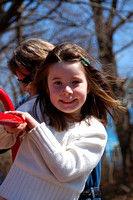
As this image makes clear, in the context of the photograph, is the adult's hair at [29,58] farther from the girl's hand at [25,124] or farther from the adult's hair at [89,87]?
the girl's hand at [25,124]

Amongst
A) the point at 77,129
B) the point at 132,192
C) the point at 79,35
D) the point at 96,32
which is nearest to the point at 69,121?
the point at 77,129

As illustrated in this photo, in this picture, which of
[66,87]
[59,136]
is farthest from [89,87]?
[59,136]

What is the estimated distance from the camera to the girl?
4.41ft

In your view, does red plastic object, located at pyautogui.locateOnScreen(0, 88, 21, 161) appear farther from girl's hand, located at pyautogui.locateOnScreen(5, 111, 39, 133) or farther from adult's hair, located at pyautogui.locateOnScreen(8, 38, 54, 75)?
adult's hair, located at pyautogui.locateOnScreen(8, 38, 54, 75)

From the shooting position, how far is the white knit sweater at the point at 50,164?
52.1 inches

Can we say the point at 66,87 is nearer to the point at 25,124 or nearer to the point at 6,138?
the point at 25,124

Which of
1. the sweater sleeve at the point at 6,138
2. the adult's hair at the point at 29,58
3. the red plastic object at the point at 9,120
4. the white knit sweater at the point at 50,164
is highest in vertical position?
the red plastic object at the point at 9,120

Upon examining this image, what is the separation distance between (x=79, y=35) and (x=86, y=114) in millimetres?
2963

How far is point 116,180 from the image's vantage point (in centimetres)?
643

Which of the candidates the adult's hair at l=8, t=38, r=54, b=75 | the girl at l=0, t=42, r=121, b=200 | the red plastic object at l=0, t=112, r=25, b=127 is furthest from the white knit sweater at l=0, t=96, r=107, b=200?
the adult's hair at l=8, t=38, r=54, b=75

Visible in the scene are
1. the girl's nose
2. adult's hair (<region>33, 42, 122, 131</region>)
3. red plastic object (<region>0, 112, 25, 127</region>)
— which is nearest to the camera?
red plastic object (<region>0, 112, 25, 127</region>)

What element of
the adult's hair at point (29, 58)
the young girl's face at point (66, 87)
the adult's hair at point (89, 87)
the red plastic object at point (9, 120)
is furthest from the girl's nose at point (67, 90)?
the adult's hair at point (29, 58)

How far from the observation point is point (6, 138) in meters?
1.48

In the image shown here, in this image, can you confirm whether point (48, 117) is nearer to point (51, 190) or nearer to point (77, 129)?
point (77, 129)
